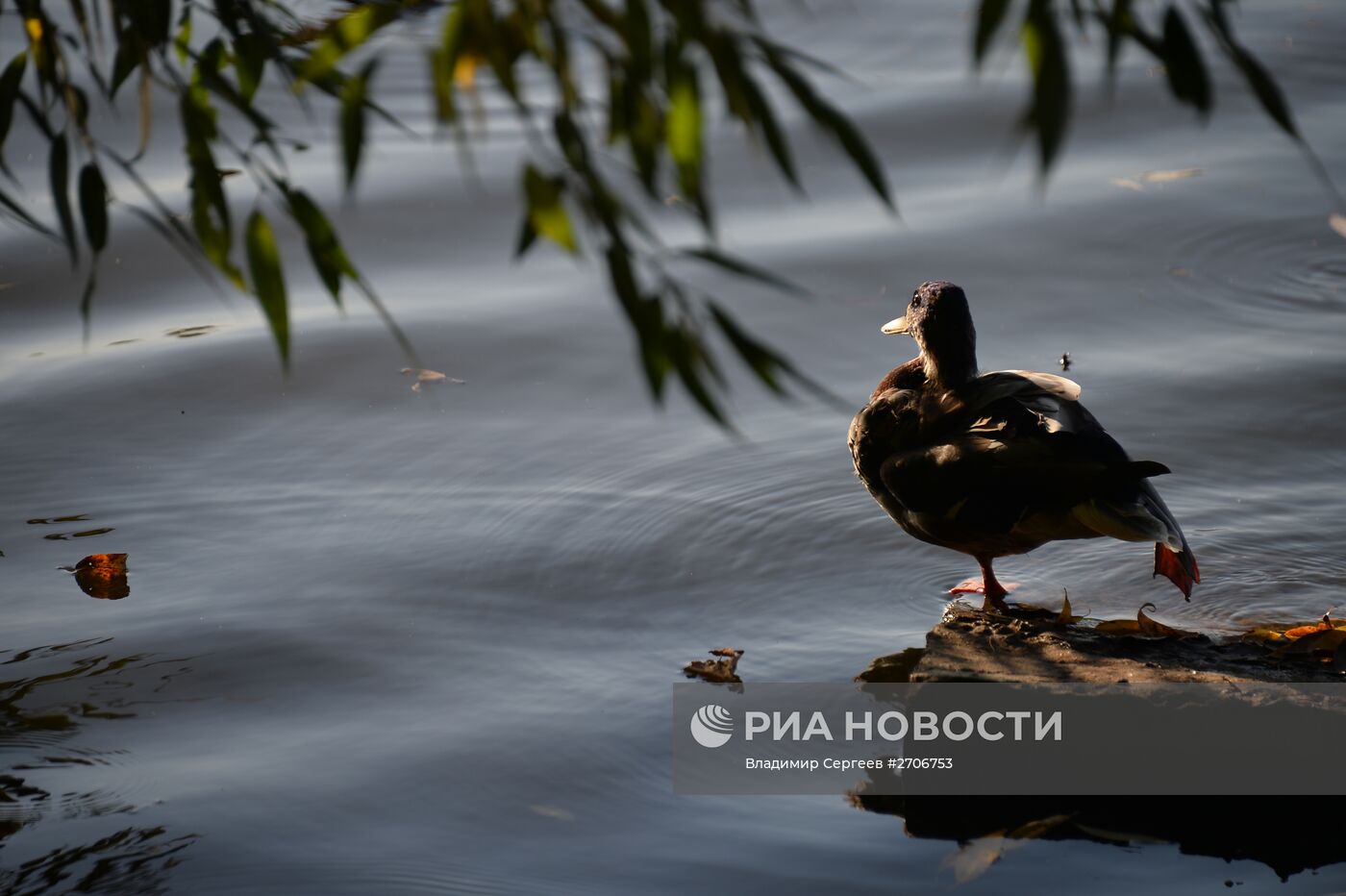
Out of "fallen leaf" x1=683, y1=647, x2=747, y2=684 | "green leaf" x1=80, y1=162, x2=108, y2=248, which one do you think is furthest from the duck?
"green leaf" x1=80, y1=162, x2=108, y2=248

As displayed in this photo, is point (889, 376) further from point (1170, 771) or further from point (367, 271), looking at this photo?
point (367, 271)

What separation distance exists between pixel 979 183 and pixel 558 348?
8.28ft

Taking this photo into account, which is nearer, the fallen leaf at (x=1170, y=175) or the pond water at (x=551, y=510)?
the pond water at (x=551, y=510)

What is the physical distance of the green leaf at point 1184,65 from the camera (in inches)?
71.6

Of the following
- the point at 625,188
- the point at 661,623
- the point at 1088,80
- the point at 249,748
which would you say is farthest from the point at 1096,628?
the point at 1088,80

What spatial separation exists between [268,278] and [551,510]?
2.62 metres

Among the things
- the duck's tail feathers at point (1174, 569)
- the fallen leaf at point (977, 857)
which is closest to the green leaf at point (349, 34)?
the fallen leaf at point (977, 857)

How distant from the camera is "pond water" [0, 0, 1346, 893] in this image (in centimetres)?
332

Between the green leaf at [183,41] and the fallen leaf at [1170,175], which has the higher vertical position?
the green leaf at [183,41]

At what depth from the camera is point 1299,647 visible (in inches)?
138

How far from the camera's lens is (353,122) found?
79.9 inches

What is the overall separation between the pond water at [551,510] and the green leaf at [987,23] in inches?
73.2

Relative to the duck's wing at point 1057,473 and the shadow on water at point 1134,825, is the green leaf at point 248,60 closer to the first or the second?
the shadow on water at point 1134,825

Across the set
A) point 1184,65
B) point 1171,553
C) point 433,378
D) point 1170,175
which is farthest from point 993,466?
point 1170,175
